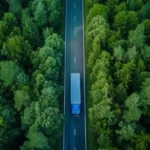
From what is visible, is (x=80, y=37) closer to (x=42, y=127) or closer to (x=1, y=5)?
(x=1, y=5)

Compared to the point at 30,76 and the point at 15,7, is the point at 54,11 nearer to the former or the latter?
the point at 15,7

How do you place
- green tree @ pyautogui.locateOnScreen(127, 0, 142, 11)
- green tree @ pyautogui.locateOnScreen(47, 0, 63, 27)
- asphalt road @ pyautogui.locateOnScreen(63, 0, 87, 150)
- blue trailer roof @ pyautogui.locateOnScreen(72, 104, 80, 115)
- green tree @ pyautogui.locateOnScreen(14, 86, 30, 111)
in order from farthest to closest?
1. green tree @ pyautogui.locateOnScreen(47, 0, 63, 27)
2. green tree @ pyautogui.locateOnScreen(127, 0, 142, 11)
3. blue trailer roof @ pyautogui.locateOnScreen(72, 104, 80, 115)
4. asphalt road @ pyautogui.locateOnScreen(63, 0, 87, 150)
5. green tree @ pyautogui.locateOnScreen(14, 86, 30, 111)

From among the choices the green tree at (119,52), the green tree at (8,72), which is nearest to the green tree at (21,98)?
the green tree at (8,72)

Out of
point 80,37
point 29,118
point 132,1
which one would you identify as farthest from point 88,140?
point 132,1

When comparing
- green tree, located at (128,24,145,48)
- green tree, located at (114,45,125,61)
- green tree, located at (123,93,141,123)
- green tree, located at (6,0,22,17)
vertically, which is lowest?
green tree, located at (123,93,141,123)

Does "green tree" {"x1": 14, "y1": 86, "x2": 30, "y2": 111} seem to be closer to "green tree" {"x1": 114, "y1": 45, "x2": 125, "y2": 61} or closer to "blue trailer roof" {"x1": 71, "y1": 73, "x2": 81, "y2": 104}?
"blue trailer roof" {"x1": 71, "y1": 73, "x2": 81, "y2": 104}

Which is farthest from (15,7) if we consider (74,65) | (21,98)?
(21,98)

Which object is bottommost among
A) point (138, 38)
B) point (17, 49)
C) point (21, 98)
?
point (21, 98)

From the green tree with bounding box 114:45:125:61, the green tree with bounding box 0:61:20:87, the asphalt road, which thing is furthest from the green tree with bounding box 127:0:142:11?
the green tree with bounding box 0:61:20:87
